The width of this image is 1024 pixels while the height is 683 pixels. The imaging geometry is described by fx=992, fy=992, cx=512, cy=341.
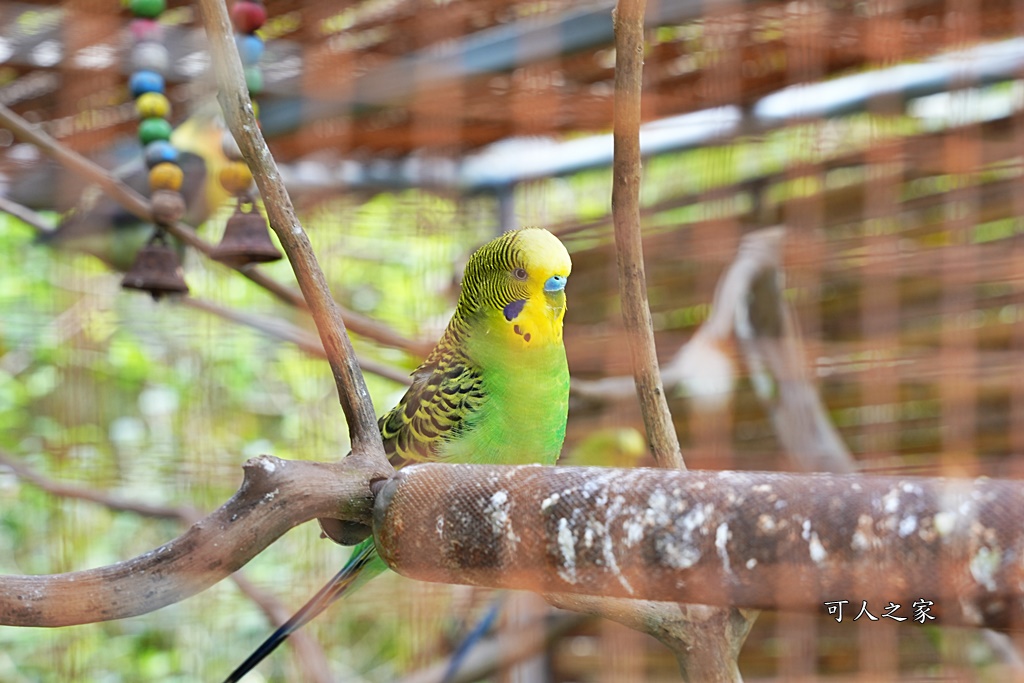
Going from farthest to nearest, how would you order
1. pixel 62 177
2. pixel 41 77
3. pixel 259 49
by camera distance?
pixel 62 177 → pixel 41 77 → pixel 259 49

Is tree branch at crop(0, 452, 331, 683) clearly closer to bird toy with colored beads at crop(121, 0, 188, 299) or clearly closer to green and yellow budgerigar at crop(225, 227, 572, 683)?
bird toy with colored beads at crop(121, 0, 188, 299)

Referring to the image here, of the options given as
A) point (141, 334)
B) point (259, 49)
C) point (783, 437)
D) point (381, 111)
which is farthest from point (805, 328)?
point (141, 334)

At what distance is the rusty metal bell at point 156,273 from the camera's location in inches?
48.6

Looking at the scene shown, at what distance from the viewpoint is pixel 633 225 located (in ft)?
2.53

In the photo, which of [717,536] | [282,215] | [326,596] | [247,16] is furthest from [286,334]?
[717,536]

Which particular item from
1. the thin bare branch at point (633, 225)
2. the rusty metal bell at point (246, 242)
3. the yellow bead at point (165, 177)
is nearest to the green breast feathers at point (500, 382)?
the thin bare branch at point (633, 225)

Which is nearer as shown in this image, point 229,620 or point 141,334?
point 229,620

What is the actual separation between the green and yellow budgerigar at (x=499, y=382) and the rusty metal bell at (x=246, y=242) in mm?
242

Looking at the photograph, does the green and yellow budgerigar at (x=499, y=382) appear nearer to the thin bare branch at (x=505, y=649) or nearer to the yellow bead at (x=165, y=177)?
the yellow bead at (x=165, y=177)

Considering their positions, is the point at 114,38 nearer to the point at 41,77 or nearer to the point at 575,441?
the point at 41,77

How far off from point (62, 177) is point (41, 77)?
21 cm

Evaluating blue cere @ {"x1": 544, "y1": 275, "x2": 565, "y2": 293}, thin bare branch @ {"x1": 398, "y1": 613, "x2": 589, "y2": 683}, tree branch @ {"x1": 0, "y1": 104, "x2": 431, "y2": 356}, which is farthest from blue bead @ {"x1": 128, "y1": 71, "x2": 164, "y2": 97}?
thin bare branch @ {"x1": 398, "y1": 613, "x2": 589, "y2": 683}

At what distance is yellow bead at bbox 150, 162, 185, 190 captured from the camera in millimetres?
1260

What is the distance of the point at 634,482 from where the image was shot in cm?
55
